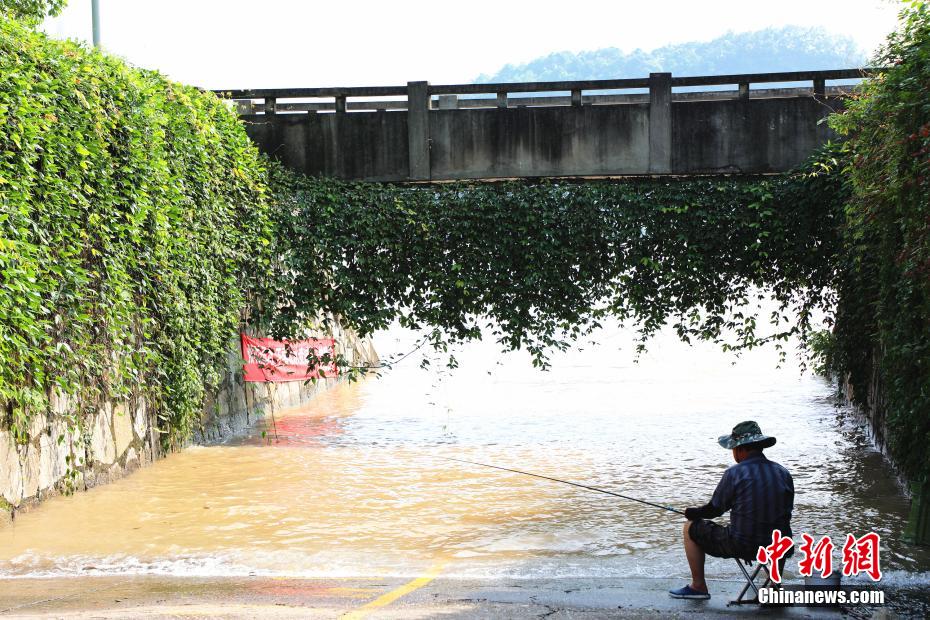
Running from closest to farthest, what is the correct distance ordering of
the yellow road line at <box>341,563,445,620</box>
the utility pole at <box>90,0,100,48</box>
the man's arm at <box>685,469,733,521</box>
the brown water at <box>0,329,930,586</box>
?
1. the yellow road line at <box>341,563,445,620</box>
2. the man's arm at <box>685,469,733,521</box>
3. the brown water at <box>0,329,930,586</box>
4. the utility pole at <box>90,0,100,48</box>

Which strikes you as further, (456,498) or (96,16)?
(96,16)

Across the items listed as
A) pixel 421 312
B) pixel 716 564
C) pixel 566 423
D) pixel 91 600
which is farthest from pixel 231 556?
pixel 566 423

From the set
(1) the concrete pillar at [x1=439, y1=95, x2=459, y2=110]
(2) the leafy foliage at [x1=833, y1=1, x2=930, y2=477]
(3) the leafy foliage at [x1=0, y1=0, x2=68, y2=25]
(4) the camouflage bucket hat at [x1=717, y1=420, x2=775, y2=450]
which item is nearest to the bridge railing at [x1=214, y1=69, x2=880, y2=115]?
(1) the concrete pillar at [x1=439, y1=95, x2=459, y2=110]

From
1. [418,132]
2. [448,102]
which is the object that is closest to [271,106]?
[418,132]

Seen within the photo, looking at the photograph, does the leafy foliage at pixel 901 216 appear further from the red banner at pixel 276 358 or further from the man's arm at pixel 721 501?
the red banner at pixel 276 358

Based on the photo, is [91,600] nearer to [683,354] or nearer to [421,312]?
[421,312]

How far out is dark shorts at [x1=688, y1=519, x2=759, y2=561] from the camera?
636 cm

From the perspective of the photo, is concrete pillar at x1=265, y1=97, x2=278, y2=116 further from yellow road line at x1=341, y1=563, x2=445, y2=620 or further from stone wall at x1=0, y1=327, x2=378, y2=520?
yellow road line at x1=341, y1=563, x2=445, y2=620

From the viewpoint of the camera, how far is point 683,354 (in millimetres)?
30281

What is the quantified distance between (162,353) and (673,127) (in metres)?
8.87

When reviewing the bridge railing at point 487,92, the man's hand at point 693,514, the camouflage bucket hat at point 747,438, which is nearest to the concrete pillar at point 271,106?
the bridge railing at point 487,92

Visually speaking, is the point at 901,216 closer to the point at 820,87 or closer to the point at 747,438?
the point at 747,438

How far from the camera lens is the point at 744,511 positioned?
6398 mm

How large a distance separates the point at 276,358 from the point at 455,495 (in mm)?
5596
